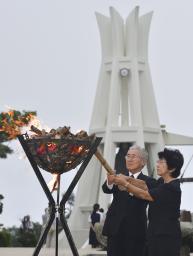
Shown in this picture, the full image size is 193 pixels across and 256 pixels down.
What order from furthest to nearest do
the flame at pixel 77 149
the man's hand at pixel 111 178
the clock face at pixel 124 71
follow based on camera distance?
1. the clock face at pixel 124 71
2. the flame at pixel 77 149
3. the man's hand at pixel 111 178

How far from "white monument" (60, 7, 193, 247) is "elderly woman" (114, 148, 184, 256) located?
29.6m

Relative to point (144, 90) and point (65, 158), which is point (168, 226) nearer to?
point (65, 158)

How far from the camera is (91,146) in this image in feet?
29.0

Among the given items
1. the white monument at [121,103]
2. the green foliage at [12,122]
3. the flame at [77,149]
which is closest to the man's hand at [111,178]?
the flame at [77,149]

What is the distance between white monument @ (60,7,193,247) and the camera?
37.6 m

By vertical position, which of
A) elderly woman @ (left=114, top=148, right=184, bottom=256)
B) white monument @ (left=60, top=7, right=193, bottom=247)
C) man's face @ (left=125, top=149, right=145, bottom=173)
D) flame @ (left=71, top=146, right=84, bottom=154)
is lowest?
elderly woman @ (left=114, top=148, right=184, bottom=256)

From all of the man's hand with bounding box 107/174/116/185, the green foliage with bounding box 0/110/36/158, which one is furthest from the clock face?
the man's hand with bounding box 107/174/116/185

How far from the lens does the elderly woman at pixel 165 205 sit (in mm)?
7000

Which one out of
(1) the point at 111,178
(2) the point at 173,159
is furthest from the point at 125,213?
(2) the point at 173,159

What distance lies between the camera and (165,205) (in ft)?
23.1

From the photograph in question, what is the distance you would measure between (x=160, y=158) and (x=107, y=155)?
100ft

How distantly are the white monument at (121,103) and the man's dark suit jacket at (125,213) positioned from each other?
1129 inches

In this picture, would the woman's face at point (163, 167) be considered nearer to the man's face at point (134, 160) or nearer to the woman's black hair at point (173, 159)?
the woman's black hair at point (173, 159)

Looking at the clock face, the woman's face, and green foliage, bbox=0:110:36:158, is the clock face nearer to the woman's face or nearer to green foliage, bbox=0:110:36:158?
green foliage, bbox=0:110:36:158
